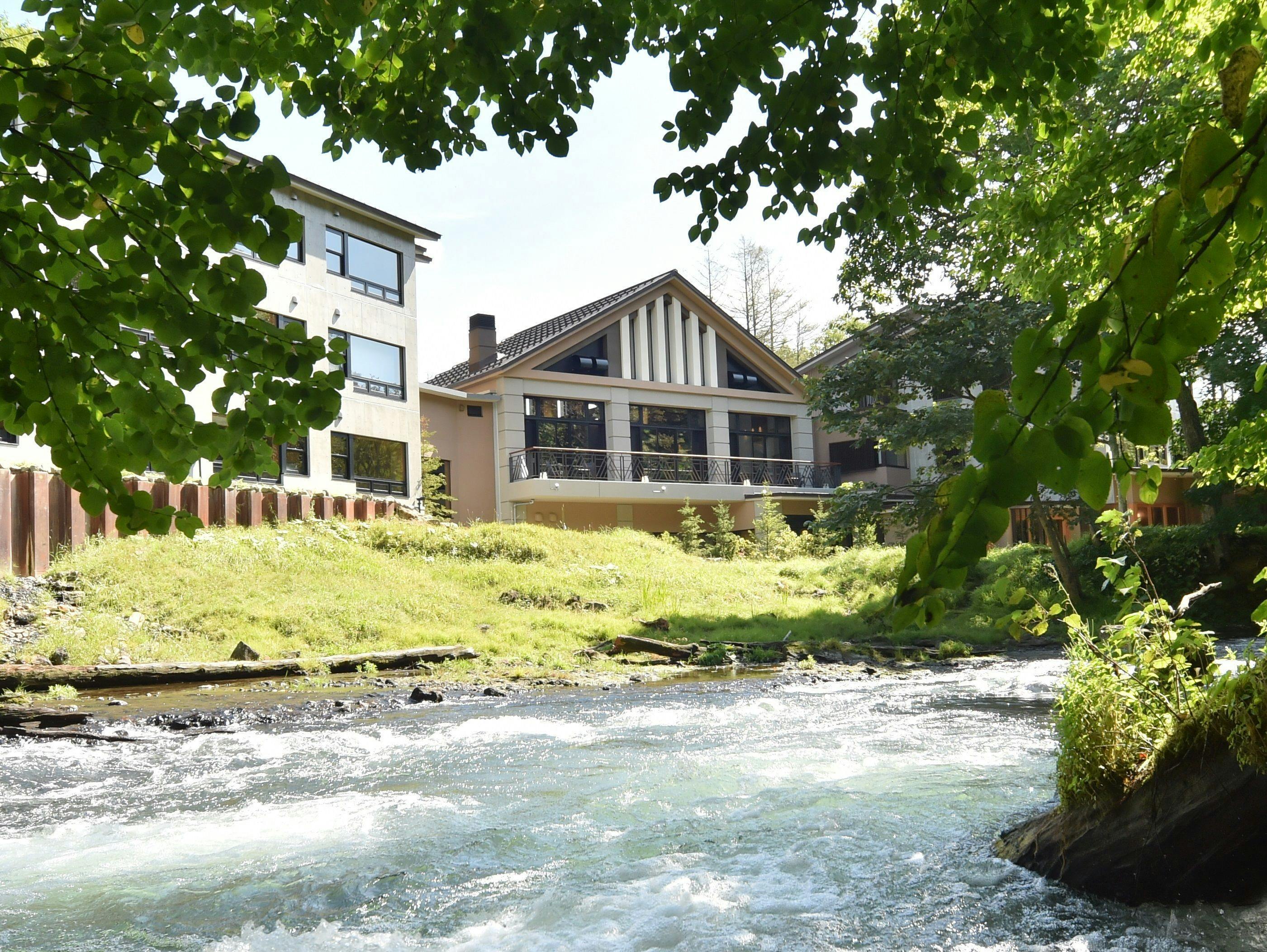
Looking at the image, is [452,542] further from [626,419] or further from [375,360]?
[626,419]

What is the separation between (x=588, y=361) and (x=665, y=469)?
4.27 m

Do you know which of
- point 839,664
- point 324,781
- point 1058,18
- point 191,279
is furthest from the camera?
point 839,664

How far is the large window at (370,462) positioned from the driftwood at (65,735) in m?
15.2

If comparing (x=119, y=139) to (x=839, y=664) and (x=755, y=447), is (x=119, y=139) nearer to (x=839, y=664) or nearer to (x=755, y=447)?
(x=839, y=664)

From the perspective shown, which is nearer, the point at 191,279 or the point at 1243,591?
the point at 191,279

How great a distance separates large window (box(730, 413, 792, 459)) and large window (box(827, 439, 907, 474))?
2.01 m

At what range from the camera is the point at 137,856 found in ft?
19.6

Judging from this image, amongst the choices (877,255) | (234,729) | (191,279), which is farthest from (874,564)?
(191,279)

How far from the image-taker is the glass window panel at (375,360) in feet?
84.3

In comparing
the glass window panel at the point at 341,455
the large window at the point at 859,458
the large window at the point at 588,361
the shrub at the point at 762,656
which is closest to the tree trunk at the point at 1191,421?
the shrub at the point at 762,656

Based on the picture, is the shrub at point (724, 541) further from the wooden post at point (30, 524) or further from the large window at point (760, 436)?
the wooden post at point (30, 524)

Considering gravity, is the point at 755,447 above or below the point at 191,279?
above

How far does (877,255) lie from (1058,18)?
17.9 meters

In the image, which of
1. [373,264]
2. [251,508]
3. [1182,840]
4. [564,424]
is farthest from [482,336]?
[1182,840]
